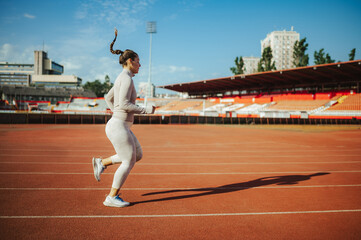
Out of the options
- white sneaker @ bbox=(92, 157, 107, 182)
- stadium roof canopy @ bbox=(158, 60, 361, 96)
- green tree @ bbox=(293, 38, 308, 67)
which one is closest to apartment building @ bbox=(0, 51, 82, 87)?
stadium roof canopy @ bbox=(158, 60, 361, 96)

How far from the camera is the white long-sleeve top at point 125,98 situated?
10.4 ft

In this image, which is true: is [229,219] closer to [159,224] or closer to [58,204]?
[159,224]

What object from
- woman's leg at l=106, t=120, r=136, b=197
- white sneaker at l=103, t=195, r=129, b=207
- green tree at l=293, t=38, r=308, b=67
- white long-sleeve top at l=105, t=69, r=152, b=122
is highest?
green tree at l=293, t=38, r=308, b=67

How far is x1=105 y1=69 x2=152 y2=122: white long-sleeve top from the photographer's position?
3.18 meters

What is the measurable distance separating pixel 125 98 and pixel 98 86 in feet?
422

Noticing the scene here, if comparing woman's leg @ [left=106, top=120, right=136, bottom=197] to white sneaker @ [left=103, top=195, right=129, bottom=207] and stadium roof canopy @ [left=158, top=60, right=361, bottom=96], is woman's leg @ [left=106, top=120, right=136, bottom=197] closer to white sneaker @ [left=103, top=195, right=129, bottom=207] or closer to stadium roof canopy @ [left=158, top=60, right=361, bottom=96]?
white sneaker @ [left=103, top=195, right=129, bottom=207]

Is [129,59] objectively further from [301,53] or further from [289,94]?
[301,53]

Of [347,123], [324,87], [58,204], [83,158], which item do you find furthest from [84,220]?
[324,87]

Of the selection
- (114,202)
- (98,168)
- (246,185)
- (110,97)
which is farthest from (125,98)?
(246,185)

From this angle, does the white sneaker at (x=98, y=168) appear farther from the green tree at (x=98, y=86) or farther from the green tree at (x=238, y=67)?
the green tree at (x=98, y=86)

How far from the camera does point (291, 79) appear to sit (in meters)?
47.2

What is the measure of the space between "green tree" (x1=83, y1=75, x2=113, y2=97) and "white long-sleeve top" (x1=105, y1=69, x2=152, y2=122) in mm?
121995

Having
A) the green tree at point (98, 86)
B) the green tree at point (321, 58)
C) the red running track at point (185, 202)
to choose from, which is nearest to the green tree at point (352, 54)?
the green tree at point (321, 58)

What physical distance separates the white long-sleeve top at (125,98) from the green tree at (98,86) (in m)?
122
